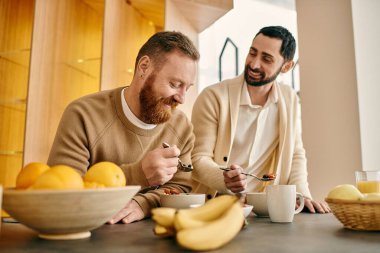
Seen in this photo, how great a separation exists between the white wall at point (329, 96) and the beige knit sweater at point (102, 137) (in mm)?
1424

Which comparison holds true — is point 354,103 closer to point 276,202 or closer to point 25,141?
point 276,202

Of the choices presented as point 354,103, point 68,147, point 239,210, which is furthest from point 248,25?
point 239,210

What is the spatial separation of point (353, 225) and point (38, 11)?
2533 millimetres

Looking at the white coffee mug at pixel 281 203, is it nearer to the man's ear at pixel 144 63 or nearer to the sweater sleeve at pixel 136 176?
the sweater sleeve at pixel 136 176

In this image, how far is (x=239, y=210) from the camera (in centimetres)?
65

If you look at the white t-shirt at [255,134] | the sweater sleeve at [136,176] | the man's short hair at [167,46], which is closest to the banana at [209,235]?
the sweater sleeve at [136,176]

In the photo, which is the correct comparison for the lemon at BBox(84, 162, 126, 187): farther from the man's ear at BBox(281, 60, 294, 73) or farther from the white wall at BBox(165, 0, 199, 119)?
the white wall at BBox(165, 0, 199, 119)

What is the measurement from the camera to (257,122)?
1986 mm

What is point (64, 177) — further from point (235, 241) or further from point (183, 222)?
point (235, 241)

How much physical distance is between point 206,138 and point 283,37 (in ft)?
2.50

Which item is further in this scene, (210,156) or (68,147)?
(210,156)

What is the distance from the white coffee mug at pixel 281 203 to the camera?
0.98 m

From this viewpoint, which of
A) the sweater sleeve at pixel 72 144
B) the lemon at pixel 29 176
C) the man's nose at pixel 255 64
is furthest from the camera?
the man's nose at pixel 255 64

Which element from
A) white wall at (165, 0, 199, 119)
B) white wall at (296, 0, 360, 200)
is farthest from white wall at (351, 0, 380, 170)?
white wall at (165, 0, 199, 119)
